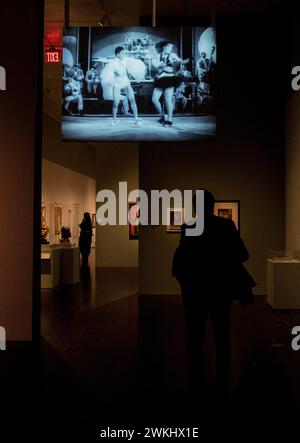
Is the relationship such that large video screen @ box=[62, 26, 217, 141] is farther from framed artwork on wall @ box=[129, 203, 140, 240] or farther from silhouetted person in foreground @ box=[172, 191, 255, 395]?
framed artwork on wall @ box=[129, 203, 140, 240]

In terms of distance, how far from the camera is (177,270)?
4.25m

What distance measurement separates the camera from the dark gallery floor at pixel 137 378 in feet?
12.2

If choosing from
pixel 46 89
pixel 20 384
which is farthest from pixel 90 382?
pixel 46 89

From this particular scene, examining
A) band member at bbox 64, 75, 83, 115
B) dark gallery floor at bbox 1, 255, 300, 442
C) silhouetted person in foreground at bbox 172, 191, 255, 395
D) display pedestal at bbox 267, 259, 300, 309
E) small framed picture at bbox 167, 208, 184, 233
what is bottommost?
dark gallery floor at bbox 1, 255, 300, 442

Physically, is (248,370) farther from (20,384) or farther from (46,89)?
(46,89)

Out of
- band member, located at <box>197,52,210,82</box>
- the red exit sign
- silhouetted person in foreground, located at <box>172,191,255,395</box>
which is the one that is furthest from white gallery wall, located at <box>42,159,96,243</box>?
silhouetted person in foreground, located at <box>172,191,255,395</box>

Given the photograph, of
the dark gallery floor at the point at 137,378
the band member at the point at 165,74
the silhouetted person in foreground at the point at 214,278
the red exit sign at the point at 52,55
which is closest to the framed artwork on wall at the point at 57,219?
the red exit sign at the point at 52,55

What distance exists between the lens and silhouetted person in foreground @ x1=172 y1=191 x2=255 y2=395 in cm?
413

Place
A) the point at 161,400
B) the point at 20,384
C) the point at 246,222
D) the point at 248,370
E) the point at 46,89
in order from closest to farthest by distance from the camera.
→ the point at 161,400 < the point at 20,384 < the point at 248,370 < the point at 246,222 < the point at 46,89

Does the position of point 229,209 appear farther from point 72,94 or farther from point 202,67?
point 72,94

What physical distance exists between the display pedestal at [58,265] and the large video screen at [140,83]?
6.10m

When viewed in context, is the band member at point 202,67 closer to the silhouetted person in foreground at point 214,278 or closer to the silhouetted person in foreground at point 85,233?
the silhouetted person in foreground at point 214,278

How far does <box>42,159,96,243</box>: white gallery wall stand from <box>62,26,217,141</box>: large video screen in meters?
10.8
